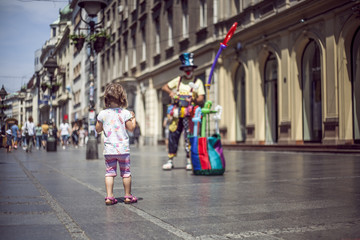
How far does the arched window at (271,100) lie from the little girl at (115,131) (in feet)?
48.4

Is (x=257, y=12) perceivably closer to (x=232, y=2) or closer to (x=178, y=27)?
(x=232, y=2)

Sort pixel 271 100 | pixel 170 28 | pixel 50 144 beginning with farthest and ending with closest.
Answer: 1. pixel 170 28
2. pixel 50 144
3. pixel 271 100

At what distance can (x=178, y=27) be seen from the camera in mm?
27797

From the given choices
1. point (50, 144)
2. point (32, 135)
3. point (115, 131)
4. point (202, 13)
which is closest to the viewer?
point (115, 131)

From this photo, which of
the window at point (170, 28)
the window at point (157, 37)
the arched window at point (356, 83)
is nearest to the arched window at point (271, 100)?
the arched window at point (356, 83)

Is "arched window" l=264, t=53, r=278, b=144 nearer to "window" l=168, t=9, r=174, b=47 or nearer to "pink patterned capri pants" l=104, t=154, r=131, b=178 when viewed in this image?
"window" l=168, t=9, r=174, b=47

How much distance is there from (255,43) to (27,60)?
12.5 m

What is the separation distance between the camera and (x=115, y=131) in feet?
18.2

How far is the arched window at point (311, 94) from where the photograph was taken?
17.2 meters

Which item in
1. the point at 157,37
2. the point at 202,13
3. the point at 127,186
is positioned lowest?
the point at 127,186

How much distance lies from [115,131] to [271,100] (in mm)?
15117

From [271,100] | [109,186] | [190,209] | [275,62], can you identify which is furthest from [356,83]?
[190,209]

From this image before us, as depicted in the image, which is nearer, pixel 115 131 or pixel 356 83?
pixel 115 131

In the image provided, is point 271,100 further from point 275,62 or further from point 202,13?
point 202,13
